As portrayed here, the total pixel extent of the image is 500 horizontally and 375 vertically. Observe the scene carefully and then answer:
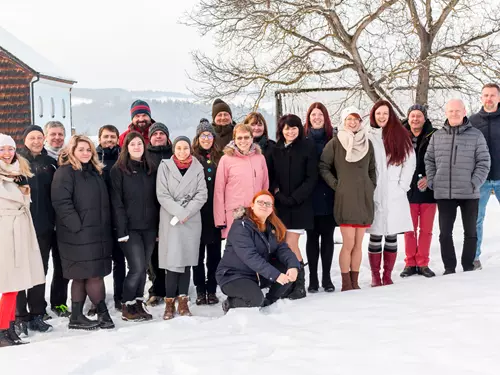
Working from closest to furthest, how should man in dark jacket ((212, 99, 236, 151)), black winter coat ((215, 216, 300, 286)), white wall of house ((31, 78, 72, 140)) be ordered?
black winter coat ((215, 216, 300, 286))
man in dark jacket ((212, 99, 236, 151))
white wall of house ((31, 78, 72, 140))

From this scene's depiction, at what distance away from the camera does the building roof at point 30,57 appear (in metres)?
26.0

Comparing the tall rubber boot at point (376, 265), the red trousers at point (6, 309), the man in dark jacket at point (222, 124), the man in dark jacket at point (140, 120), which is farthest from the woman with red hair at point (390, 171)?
the red trousers at point (6, 309)

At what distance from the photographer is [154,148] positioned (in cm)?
555

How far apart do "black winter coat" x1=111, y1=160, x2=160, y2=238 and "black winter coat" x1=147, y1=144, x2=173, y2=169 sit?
23 cm

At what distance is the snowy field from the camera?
Answer: 321 cm

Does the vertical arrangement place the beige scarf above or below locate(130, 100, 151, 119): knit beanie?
below

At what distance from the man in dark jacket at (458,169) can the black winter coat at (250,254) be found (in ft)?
6.50

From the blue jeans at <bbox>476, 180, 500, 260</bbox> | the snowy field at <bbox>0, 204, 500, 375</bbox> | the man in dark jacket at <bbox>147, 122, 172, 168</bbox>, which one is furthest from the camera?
the blue jeans at <bbox>476, 180, 500, 260</bbox>

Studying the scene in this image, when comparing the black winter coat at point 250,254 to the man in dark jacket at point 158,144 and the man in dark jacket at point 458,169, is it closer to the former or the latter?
the man in dark jacket at point 158,144

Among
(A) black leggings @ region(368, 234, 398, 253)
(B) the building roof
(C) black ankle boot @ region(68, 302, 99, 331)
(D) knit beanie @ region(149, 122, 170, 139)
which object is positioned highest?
(B) the building roof

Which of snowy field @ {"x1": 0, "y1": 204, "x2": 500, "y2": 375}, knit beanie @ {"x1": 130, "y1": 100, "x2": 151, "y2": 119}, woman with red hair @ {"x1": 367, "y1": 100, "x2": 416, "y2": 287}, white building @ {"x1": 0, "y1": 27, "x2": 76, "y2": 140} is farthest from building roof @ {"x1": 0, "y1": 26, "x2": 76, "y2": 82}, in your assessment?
snowy field @ {"x1": 0, "y1": 204, "x2": 500, "y2": 375}

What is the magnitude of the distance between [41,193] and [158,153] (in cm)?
124

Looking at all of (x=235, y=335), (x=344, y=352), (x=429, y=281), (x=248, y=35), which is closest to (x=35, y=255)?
(x=235, y=335)

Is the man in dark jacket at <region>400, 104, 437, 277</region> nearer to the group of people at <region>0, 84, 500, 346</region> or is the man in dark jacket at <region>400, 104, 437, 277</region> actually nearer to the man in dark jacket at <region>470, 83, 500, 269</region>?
the group of people at <region>0, 84, 500, 346</region>
